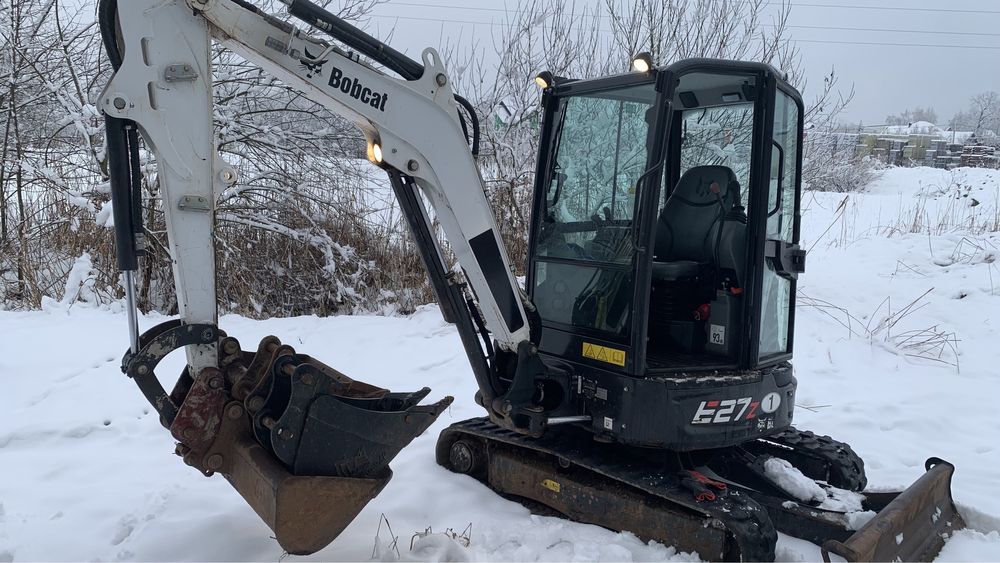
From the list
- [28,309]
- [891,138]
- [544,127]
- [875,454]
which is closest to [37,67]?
[28,309]

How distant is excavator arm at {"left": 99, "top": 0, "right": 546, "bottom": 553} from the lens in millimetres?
2650

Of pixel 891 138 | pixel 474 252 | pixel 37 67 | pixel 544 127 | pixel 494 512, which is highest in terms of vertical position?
pixel 891 138

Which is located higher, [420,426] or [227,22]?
[227,22]

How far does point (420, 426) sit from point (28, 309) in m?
6.48

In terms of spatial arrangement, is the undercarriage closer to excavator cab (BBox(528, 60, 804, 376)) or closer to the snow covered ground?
the snow covered ground

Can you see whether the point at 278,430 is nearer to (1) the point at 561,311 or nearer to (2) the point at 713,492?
(1) the point at 561,311

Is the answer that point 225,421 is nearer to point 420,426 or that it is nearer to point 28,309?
point 420,426

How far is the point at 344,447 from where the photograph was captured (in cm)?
288

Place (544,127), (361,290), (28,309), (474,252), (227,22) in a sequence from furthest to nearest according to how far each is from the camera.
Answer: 1. (361,290)
2. (28,309)
3. (544,127)
4. (474,252)
5. (227,22)

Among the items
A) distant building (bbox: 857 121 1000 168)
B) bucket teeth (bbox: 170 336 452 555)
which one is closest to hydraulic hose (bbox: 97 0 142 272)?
bucket teeth (bbox: 170 336 452 555)

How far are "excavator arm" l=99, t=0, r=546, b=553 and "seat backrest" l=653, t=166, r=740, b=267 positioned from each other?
64.0 inches

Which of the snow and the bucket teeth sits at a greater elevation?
the bucket teeth

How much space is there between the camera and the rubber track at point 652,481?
10.0 feet

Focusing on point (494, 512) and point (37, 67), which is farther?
point (37, 67)
